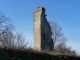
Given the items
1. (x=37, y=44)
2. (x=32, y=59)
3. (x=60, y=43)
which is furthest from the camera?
(x=60, y=43)

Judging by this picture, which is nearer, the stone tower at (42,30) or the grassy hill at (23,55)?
the grassy hill at (23,55)

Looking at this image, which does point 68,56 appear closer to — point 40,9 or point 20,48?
point 20,48

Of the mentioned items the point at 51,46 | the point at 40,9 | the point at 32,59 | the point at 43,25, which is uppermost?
the point at 40,9

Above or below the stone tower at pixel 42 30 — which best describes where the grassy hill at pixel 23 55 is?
below

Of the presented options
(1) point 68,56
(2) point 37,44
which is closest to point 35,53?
(1) point 68,56

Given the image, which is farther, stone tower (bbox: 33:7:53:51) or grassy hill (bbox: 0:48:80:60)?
stone tower (bbox: 33:7:53:51)

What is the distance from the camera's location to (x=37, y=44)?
35.2 meters

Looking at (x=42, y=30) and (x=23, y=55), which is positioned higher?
(x=42, y=30)

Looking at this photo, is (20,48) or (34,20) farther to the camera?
(34,20)

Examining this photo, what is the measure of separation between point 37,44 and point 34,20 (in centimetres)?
401

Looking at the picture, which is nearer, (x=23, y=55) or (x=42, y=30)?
(x=23, y=55)

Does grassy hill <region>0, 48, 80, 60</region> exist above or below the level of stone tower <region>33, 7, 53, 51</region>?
below

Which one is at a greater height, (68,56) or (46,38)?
(46,38)

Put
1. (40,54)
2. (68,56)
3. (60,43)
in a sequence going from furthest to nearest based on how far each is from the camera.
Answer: (60,43) → (68,56) → (40,54)
